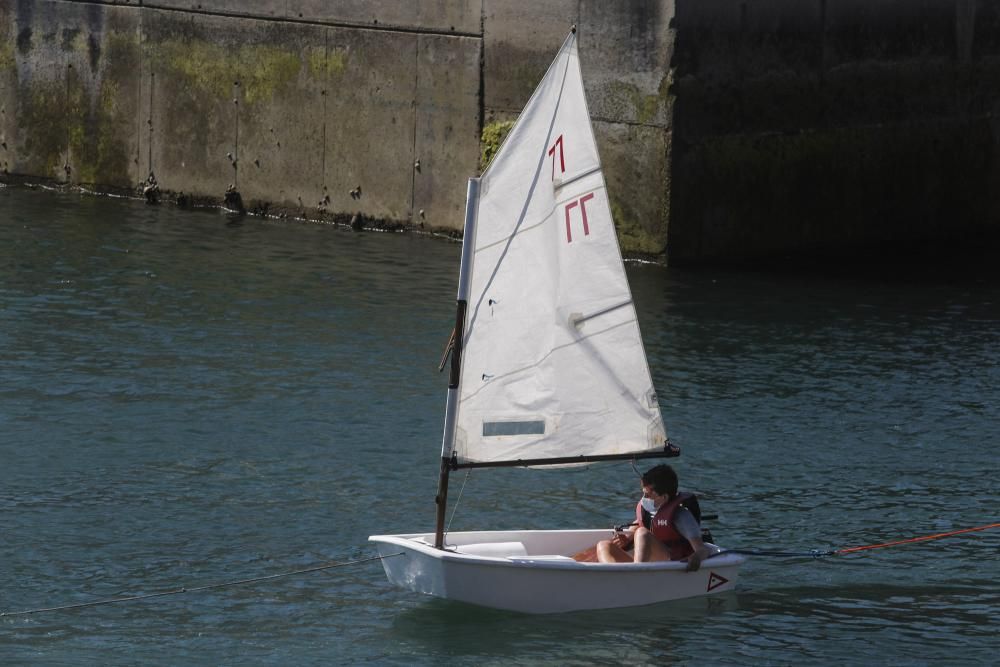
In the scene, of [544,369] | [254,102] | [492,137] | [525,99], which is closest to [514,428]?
[544,369]

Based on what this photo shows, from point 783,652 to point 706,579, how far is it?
0.91 metres

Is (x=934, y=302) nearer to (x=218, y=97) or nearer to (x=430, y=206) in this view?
(x=430, y=206)

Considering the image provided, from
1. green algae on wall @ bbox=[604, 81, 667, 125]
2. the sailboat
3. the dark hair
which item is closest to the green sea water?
the sailboat

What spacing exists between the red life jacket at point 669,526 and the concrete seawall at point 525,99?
13.2 metres

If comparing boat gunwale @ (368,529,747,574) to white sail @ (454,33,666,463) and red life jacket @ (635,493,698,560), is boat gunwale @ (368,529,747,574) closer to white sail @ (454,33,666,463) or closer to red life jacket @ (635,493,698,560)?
red life jacket @ (635,493,698,560)

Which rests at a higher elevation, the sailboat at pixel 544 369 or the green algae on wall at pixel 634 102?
the green algae on wall at pixel 634 102

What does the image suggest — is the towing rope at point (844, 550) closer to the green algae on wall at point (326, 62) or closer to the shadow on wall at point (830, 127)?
the shadow on wall at point (830, 127)

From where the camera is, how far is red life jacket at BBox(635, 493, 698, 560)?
13164 millimetres

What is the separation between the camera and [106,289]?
24.2 meters

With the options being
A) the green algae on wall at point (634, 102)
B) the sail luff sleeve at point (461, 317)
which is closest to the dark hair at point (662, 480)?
the sail luff sleeve at point (461, 317)

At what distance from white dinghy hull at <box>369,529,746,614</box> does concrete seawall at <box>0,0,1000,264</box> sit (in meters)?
13.4

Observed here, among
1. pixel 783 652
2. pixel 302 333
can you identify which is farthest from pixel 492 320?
pixel 302 333

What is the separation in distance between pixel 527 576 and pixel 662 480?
1266 millimetres

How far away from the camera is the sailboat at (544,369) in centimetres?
1284
